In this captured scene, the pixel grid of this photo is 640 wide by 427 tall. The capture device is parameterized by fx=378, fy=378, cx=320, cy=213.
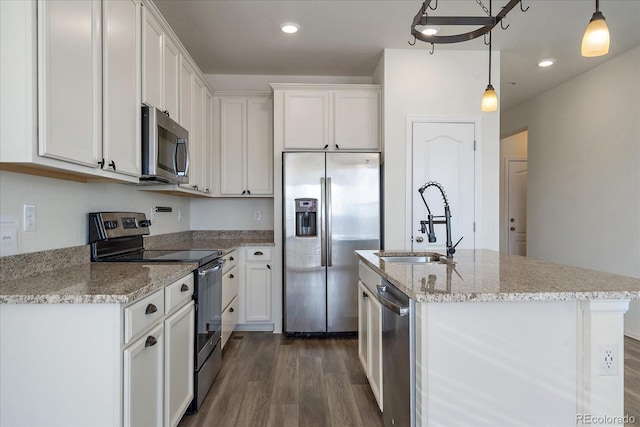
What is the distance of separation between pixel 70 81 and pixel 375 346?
1938 millimetres

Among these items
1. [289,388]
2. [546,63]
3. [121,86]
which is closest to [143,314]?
[121,86]

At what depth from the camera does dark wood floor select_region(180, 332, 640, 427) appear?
2.16 metres

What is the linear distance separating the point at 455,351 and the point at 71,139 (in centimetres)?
169

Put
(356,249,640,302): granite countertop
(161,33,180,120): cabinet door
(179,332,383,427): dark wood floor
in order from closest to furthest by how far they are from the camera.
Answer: (356,249,640,302): granite countertop, (179,332,383,427): dark wood floor, (161,33,180,120): cabinet door

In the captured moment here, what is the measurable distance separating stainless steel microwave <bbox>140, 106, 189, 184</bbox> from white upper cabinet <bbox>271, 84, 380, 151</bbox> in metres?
1.24

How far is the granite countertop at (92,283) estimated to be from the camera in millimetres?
1294

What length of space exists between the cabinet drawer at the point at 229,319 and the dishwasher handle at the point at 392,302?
1709 mm

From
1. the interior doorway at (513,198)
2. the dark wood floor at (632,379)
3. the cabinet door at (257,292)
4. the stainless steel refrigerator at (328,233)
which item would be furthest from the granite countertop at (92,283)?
the interior doorway at (513,198)

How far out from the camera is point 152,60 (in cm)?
232

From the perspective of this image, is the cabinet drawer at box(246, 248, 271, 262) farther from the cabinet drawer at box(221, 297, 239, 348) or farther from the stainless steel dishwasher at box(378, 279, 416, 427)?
the stainless steel dishwasher at box(378, 279, 416, 427)

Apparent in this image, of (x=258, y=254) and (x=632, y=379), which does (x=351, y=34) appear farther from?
(x=632, y=379)

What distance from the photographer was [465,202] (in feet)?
11.9

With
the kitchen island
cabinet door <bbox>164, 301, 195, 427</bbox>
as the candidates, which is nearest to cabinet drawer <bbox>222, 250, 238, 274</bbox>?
cabinet door <bbox>164, 301, 195, 427</bbox>

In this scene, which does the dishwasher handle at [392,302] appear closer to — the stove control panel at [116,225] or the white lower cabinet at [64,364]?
the white lower cabinet at [64,364]
